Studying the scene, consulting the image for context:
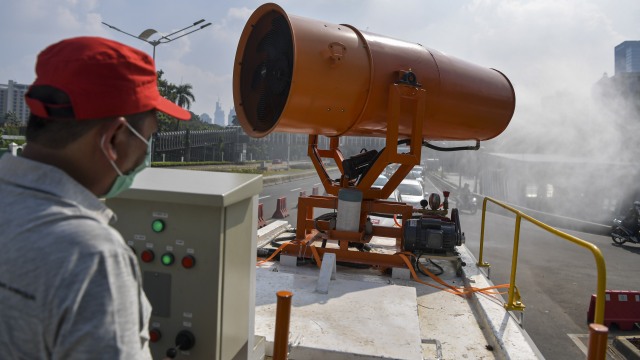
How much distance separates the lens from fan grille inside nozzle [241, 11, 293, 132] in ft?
14.8

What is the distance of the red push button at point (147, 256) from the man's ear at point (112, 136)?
0.99 m

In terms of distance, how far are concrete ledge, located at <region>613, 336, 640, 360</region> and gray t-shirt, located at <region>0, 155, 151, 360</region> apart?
6.79 metres

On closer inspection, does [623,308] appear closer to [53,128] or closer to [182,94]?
[53,128]

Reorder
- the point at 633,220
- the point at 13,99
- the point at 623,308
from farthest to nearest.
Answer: the point at 13,99 < the point at 633,220 < the point at 623,308

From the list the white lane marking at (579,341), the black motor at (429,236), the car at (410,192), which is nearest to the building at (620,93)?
the car at (410,192)

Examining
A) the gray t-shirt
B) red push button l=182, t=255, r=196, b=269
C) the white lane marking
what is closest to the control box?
red push button l=182, t=255, r=196, b=269

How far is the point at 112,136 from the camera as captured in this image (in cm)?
123

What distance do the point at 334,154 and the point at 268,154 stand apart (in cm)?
6591

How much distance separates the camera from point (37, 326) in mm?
1010

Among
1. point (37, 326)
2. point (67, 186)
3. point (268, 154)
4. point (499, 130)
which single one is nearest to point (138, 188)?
point (67, 186)

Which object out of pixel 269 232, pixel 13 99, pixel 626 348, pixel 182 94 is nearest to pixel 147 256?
pixel 269 232

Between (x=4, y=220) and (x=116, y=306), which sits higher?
(x=4, y=220)

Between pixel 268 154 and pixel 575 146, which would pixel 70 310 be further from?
pixel 268 154

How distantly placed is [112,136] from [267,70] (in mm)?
3632
